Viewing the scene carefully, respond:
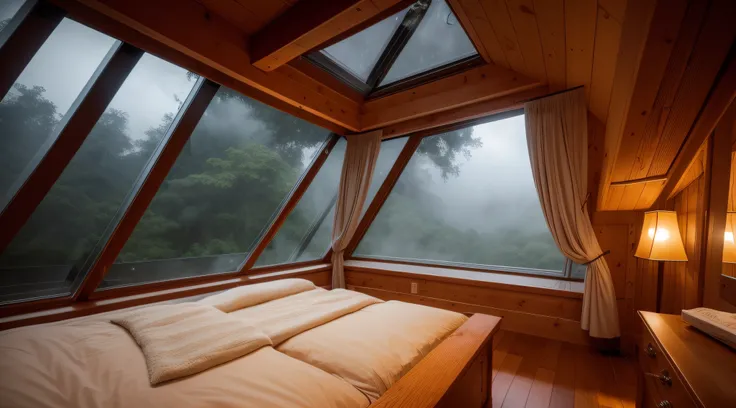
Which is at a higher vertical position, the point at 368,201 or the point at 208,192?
the point at 368,201

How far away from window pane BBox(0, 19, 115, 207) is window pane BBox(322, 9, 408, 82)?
1.77 m

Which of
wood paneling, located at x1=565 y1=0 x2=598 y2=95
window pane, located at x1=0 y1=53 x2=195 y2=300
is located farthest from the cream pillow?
wood paneling, located at x1=565 y1=0 x2=598 y2=95

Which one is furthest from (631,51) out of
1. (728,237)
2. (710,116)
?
(728,237)

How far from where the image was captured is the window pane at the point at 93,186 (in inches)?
77.2

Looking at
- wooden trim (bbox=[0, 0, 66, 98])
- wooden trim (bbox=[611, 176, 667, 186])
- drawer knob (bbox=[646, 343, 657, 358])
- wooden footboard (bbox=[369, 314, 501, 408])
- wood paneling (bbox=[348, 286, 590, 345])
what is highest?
wooden trim (bbox=[611, 176, 667, 186])

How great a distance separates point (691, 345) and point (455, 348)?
800 mm

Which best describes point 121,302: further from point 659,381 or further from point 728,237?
point 728,237

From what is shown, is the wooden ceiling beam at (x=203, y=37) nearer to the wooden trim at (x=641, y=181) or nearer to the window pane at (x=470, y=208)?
the window pane at (x=470, y=208)

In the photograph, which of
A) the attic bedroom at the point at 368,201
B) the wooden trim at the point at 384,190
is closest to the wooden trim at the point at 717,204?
the attic bedroom at the point at 368,201

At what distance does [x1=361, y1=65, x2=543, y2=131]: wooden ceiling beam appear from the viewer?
255 centimetres

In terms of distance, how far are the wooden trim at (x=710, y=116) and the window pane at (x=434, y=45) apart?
5.82ft

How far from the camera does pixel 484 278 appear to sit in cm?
304

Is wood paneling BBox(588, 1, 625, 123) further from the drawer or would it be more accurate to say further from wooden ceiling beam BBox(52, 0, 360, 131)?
wooden ceiling beam BBox(52, 0, 360, 131)

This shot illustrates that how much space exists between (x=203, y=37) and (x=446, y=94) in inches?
81.2
